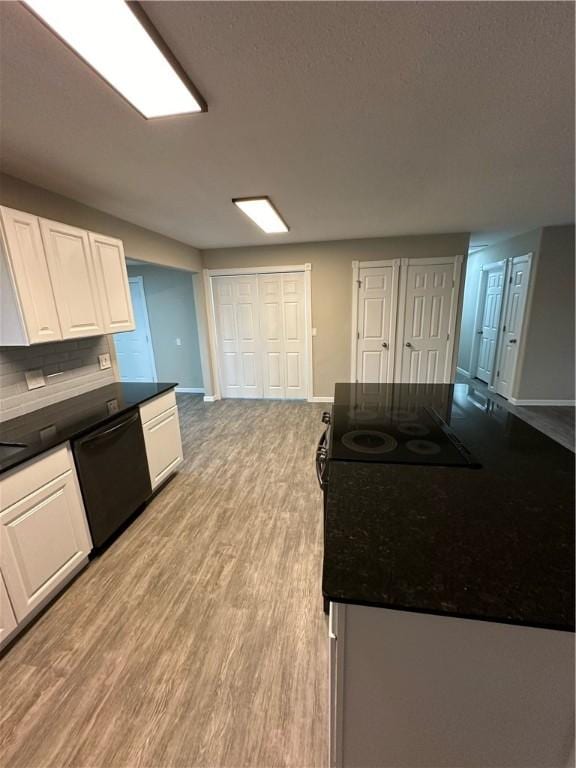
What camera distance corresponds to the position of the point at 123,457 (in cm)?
223

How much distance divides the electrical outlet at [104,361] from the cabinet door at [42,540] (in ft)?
4.35

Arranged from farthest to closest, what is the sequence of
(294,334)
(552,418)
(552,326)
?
1. (294,334)
2. (552,326)
3. (552,418)

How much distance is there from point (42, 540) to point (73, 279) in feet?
5.44

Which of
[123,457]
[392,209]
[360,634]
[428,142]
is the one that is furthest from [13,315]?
[392,209]

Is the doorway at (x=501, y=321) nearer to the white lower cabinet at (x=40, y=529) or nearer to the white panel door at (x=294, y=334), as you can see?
the white panel door at (x=294, y=334)

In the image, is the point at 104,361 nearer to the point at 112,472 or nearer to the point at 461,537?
the point at 112,472

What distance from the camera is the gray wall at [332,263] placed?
4430 millimetres

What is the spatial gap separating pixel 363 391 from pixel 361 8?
1969 mm

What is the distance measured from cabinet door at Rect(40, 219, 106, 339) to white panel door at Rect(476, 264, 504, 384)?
5694mm

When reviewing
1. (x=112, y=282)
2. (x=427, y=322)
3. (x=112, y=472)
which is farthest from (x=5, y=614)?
(x=427, y=322)

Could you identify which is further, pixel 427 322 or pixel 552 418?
pixel 427 322

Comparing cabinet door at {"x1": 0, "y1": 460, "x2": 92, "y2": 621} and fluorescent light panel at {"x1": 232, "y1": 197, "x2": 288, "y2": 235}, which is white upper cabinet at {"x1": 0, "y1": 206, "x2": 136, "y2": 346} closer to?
cabinet door at {"x1": 0, "y1": 460, "x2": 92, "y2": 621}

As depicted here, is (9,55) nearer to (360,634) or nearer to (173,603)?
(360,634)

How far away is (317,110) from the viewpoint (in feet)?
4.79
